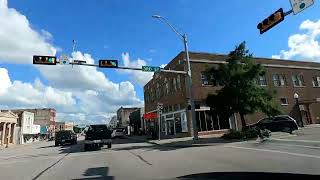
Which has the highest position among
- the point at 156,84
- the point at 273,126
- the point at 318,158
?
the point at 156,84

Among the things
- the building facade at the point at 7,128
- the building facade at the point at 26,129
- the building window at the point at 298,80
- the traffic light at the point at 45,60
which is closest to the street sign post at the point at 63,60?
the traffic light at the point at 45,60

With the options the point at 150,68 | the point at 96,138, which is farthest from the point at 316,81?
the point at 96,138

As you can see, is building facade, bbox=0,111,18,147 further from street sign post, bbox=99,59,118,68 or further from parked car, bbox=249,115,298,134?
parked car, bbox=249,115,298,134

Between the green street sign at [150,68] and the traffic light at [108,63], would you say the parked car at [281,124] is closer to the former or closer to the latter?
the green street sign at [150,68]

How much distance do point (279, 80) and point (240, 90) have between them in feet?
65.3

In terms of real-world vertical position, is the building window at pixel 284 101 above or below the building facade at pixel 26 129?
below

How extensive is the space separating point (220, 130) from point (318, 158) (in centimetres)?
2640

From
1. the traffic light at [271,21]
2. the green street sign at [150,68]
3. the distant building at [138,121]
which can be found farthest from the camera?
the distant building at [138,121]

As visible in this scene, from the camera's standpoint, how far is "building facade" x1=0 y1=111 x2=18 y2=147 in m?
74.1

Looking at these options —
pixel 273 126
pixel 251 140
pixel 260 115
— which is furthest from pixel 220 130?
pixel 251 140

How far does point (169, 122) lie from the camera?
158 feet

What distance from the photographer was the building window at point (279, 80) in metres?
46.6

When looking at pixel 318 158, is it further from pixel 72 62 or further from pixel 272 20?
pixel 72 62

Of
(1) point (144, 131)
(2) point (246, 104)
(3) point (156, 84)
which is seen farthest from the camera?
(1) point (144, 131)
